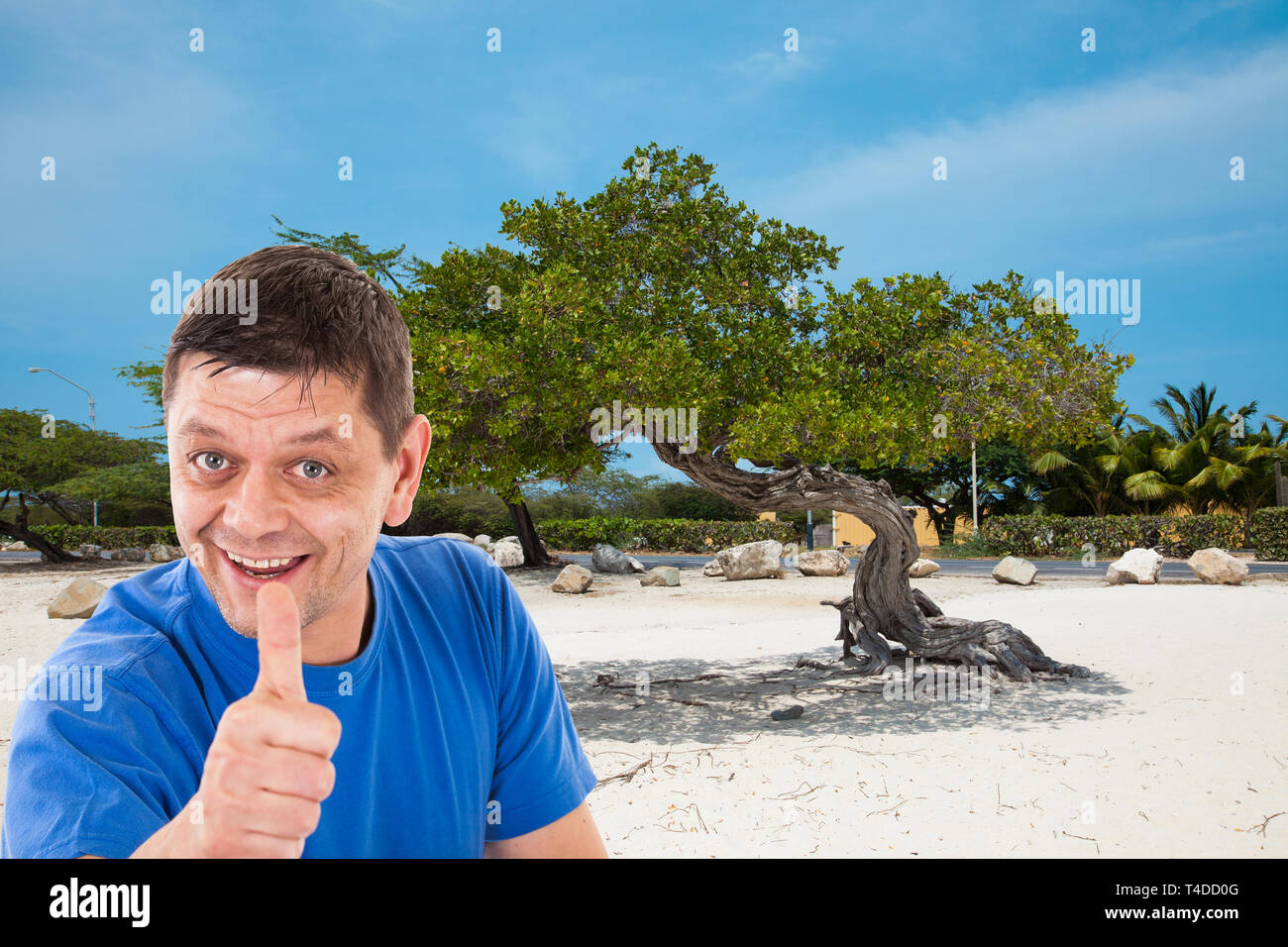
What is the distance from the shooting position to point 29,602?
18.1 metres

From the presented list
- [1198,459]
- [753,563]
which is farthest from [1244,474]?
[753,563]

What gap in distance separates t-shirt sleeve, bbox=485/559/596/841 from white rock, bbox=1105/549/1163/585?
20073 mm

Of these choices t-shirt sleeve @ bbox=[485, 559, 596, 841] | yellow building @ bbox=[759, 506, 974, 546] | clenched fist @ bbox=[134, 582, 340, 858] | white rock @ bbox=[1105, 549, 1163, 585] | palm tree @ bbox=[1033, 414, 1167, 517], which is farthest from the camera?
yellow building @ bbox=[759, 506, 974, 546]

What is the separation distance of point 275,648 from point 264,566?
0.91 feet

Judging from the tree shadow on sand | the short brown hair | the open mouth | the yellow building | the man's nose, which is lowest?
the yellow building

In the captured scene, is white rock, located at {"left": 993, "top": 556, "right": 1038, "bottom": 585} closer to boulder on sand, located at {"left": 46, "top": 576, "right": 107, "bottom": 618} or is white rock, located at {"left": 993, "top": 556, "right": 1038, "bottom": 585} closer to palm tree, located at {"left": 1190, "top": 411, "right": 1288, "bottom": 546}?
palm tree, located at {"left": 1190, "top": 411, "right": 1288, "bottom": 546}

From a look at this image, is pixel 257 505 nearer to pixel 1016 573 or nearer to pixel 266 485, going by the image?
pixel 266 485

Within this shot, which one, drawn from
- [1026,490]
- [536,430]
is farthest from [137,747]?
[1026,490]

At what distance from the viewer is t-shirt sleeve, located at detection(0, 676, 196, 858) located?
108 cm

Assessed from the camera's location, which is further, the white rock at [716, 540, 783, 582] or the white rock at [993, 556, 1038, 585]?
the white rock at [716, 540, 783, 582]

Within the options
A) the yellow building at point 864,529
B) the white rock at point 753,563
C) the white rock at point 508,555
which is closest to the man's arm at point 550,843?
the white rock at point 753,563

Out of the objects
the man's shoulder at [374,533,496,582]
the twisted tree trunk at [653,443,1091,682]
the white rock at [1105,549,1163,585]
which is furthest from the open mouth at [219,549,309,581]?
the white rock at [1105,549,1163,585]

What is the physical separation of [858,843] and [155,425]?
30.4 metres
